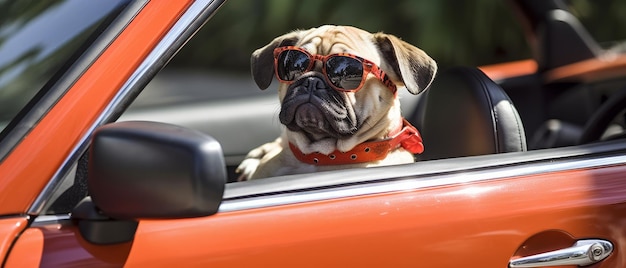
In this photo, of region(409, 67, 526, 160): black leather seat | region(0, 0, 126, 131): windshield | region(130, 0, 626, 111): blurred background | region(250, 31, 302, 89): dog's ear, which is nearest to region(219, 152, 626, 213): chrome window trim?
region(409, 67, 526, 160): black leather seat

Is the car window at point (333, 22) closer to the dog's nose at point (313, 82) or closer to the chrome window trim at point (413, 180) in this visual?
the dog's nose at point (313, 82)

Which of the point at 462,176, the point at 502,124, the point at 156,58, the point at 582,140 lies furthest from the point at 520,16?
the point at 156,58

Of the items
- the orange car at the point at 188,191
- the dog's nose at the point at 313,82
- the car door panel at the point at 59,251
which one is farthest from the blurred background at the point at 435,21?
the car door panel at the point at 59,251

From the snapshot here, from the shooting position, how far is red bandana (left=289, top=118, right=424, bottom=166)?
2.55m

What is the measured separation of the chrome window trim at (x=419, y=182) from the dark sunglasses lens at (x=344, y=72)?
412 mm

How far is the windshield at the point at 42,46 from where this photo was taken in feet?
6.05

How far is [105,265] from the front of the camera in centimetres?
171

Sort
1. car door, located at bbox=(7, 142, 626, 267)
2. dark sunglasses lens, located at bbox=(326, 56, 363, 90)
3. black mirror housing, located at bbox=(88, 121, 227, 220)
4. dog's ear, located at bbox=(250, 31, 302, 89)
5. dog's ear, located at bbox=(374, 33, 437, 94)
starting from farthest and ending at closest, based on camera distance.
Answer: dog's ear, located at bbox=(250, 31, 302, 89) < dog's ear, located at bbox=(374, 33, 437, 94) < dark sunglasses lens, located at bbox=(326, 56, 363, 90) < car door, located at bbox=(7, 142, 626, 267) < black mirror housing, located at bbox=(88, 121, 227, 220)

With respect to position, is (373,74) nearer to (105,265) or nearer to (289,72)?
(289,72)

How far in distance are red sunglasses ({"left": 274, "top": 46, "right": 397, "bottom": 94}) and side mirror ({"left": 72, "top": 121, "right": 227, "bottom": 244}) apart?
771mm

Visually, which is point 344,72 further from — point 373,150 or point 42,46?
point 42,46

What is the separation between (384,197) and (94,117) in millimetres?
592

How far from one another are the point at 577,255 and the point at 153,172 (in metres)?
0.88

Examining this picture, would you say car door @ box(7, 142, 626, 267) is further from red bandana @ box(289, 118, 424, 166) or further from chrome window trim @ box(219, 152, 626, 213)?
red bandana @ box(289, 118, 424, 166)
